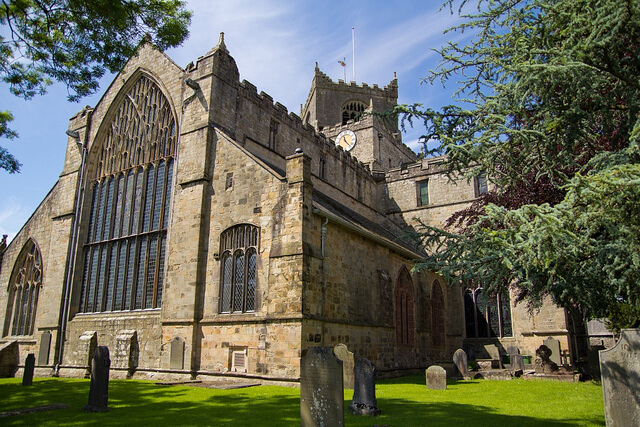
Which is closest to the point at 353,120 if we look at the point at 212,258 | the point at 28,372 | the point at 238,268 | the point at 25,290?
the point at 212,258

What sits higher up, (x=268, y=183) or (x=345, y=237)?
(x=268, y=183)

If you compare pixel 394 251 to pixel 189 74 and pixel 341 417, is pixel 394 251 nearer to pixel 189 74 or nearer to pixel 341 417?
pixel 189 74

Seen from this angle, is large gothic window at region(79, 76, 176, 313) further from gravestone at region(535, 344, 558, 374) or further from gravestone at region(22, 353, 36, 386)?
gravestone at region(535, 344, 558, 374)

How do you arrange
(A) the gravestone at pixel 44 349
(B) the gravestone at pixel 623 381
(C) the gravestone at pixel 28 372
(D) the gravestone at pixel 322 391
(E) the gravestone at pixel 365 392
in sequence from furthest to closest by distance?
1. (A) the gravestone at pixel 44 349
2. (C) the gravestone at pixel 28 372
3. (E) the gravestone at pixel 365 392
4. (D) the gravestone at pixel 322 391
5. (B) the gravestone at pixel 623 381

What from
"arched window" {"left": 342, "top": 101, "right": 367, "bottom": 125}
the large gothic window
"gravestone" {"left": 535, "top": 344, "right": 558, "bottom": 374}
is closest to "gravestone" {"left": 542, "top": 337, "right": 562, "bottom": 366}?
"gravestone" {"left": 535, "top": 344, "right": 558, "bottom": 374}

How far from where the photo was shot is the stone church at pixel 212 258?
594 inches

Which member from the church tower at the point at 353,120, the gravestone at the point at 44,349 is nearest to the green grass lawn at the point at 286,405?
the gravestone at the point at 44,349

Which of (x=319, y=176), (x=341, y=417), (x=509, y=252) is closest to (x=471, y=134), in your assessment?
(x=509, y=252)

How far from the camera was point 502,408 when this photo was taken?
1062 cm

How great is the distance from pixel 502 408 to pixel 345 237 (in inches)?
314

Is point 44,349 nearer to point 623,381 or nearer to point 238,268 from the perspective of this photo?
point 238,268

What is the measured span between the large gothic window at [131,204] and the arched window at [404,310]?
9.70 metres

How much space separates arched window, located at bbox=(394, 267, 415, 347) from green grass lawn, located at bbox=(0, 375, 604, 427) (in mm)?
5573

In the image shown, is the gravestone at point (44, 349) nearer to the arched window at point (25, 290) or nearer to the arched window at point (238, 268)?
the arched window at point (25, 290)
